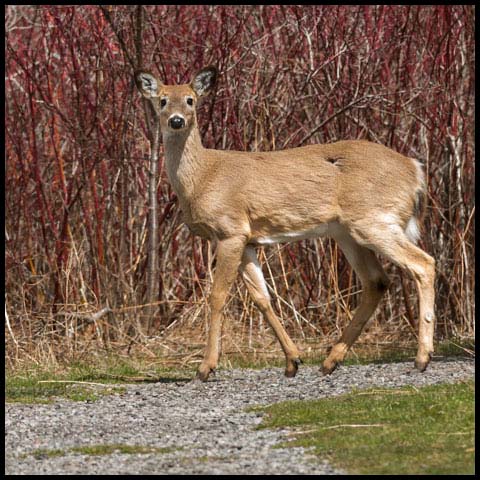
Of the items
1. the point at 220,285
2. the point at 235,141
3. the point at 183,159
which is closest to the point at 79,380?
the point at 220,285

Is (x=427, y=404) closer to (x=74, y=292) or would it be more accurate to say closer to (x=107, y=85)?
(x=74, y=292)

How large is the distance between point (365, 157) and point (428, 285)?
1.16 m

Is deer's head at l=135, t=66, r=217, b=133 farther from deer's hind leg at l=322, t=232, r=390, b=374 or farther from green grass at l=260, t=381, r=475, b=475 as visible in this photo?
green grass at l=260, t=381, r=475, b=475


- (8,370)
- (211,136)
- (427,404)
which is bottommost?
(8,370)

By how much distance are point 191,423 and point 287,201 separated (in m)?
2.60

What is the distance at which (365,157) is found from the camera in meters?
9.97

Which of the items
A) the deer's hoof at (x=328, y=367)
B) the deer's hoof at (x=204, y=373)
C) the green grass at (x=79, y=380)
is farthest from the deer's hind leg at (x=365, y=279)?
the green grass at (x=79, y=380)

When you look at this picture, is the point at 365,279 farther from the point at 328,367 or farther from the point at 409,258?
the point at 328,367

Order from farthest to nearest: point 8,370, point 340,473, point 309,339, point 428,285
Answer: point 309,339 → point 8,370 → point 428,285 → point 340,473

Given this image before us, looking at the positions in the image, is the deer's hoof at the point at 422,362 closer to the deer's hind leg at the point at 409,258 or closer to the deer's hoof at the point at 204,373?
the deer's hind leg at the point at 409,258

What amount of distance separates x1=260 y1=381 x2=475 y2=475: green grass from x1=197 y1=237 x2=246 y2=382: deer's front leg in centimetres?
146

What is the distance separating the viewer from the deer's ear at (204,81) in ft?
33.5

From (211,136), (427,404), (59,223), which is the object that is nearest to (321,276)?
(211,136)

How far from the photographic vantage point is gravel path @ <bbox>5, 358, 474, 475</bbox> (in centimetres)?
659
